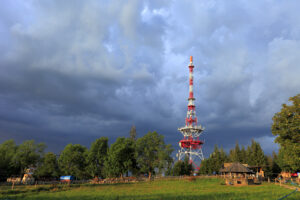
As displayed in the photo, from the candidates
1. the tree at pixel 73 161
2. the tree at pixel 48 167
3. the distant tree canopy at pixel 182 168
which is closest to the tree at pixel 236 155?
the distant tree canopy at pixel 182 168

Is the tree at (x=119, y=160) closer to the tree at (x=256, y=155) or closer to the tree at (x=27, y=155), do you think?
the tree at (x=27, y=155)

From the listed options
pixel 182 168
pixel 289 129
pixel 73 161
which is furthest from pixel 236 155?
pixel 73 161

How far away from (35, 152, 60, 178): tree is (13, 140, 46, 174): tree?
2.30m

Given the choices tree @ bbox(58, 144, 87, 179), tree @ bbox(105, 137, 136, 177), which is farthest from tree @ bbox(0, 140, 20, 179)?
tree @ bbox(105, 137, 136, 177)

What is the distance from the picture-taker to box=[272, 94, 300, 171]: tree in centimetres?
3328

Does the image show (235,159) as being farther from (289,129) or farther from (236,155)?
(289,129)

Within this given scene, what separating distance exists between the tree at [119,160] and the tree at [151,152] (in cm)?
287

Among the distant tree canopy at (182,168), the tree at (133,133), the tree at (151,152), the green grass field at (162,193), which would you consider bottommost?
the green grass field at (162,193)

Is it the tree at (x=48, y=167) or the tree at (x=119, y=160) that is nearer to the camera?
the tree at (x=119, y=160)

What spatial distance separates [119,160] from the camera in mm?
62906

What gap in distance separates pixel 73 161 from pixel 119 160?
15.1m

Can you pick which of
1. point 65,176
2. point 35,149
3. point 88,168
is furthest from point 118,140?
point 35,149

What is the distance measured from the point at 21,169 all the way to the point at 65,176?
1193 centimetres

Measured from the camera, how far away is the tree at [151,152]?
2420 inches
